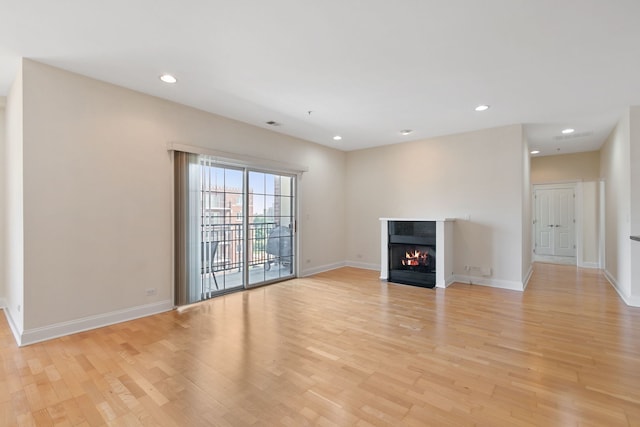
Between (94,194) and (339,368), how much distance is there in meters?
3.14

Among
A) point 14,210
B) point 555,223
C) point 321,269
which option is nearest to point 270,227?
point 321,269

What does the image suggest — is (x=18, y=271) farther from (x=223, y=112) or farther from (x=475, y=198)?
(x=475, y=198)

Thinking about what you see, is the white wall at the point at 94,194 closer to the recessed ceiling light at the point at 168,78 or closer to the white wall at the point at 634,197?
the recessed ceiling light at the point at 168,78

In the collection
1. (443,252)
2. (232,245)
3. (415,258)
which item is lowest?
(415,258)

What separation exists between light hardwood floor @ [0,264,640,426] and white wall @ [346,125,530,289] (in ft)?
4.34

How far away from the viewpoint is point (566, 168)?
23.2ft

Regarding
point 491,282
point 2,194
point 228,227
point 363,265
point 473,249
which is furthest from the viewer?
point 363,265

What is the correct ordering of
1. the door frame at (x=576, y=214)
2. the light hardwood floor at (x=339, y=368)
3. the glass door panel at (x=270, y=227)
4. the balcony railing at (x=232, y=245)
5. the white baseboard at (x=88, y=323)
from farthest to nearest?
the door frame at (x=576, y=214) → the glass door panel at (x=270, y=227) → the balcony railing at (x=232, y=245) → the white baseboard at (x=88, y=323) → the light hardwood floor at (x=339, y=368)

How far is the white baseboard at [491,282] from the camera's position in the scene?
4.87 meters

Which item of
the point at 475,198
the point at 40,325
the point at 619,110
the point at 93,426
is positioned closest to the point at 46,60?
the point at 40,325

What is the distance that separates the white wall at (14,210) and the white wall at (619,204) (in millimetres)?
7270

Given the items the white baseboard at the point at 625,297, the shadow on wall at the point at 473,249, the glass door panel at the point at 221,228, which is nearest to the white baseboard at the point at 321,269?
the glass door panel at the point at 221,228

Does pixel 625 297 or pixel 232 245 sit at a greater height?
pixel 232 245

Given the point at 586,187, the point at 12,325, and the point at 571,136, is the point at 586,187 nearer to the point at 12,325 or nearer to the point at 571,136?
the point at 571,136
